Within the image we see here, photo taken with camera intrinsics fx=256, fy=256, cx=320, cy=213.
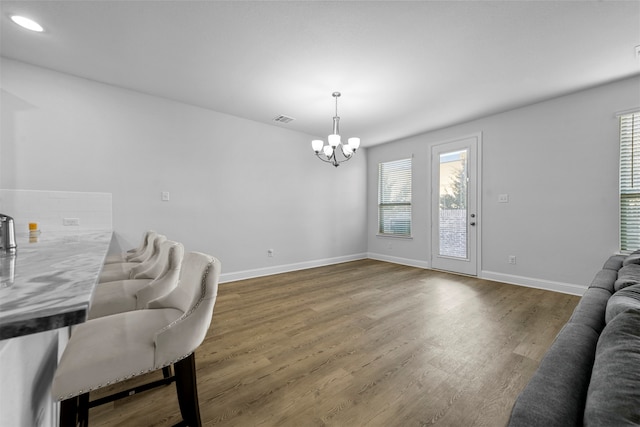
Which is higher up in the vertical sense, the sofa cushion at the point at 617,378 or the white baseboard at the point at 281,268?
the sofa cushion at the point at 617,378

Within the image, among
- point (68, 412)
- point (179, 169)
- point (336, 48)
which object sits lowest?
point (68, 412)

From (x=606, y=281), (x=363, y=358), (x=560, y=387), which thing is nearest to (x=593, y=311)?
(x=560, y=387)

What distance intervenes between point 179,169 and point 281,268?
231 cm

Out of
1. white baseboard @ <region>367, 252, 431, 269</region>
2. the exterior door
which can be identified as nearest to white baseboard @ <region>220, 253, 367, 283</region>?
white baseboard @ <region>367, 252, 431, 269</region>

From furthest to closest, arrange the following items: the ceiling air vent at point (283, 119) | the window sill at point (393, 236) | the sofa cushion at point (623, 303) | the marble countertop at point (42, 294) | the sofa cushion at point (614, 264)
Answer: the window sill at point (393, 236) → the ceiling air vent at point (283, 119) → the sofa cushion at point (614, 264) → the sofa cushion at point (623, 303) → the marble countertop at point (42, 294)

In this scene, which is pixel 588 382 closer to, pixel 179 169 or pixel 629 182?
pixel 629 182

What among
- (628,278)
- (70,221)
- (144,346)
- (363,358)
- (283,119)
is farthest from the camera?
(283,119)

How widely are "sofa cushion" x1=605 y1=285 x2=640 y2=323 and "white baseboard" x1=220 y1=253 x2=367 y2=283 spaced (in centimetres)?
396

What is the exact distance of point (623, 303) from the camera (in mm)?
917

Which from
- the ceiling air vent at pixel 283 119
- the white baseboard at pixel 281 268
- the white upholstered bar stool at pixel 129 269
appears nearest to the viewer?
the white upholstered bar stool at pixel 129 269

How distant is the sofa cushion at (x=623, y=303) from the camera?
0.88m

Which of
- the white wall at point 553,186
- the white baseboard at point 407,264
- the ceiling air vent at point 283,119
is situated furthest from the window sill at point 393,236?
the ceiling air vent at point 283,119

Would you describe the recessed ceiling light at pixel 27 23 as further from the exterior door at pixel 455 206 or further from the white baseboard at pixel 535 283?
the white baseboard at pixel 535 283

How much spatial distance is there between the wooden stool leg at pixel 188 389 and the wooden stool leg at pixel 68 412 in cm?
33
